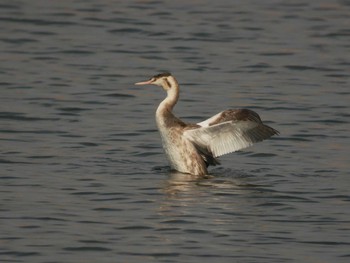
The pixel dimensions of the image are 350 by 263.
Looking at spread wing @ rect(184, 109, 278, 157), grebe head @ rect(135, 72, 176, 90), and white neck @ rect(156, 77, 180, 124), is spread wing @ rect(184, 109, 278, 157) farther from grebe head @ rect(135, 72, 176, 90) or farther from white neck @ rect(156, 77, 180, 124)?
grebe head @ rect(135, 72, 176, 90)

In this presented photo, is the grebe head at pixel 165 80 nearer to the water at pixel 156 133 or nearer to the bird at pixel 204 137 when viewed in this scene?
the bird at pixel 204 137

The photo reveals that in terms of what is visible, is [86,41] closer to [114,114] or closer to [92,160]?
[114,114]

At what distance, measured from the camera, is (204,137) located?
13648mm

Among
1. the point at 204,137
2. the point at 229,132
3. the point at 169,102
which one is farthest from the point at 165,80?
the point at 229,132

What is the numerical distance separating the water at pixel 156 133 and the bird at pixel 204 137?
0.26 meters

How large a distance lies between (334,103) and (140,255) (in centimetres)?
844

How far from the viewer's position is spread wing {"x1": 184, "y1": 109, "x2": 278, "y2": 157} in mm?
13305

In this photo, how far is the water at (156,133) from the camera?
10719mm

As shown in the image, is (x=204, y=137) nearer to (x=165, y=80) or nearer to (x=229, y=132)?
(x=229, y=132)

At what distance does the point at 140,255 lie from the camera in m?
10.1

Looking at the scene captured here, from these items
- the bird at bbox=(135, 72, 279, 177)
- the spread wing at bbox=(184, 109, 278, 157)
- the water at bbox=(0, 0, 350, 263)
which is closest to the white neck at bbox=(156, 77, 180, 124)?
the bird at bbox=(135, 72, 279, 177)

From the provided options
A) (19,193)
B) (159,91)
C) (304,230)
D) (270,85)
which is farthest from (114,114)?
(304,230)

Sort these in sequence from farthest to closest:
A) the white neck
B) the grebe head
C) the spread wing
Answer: the grebe head, the white neck, the spread wing

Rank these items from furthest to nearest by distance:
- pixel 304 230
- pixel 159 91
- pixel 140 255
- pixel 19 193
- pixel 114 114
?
pixel 159 91, pixel 114 114, pixel 19 193, pixel 304 230, pixel 140 255
